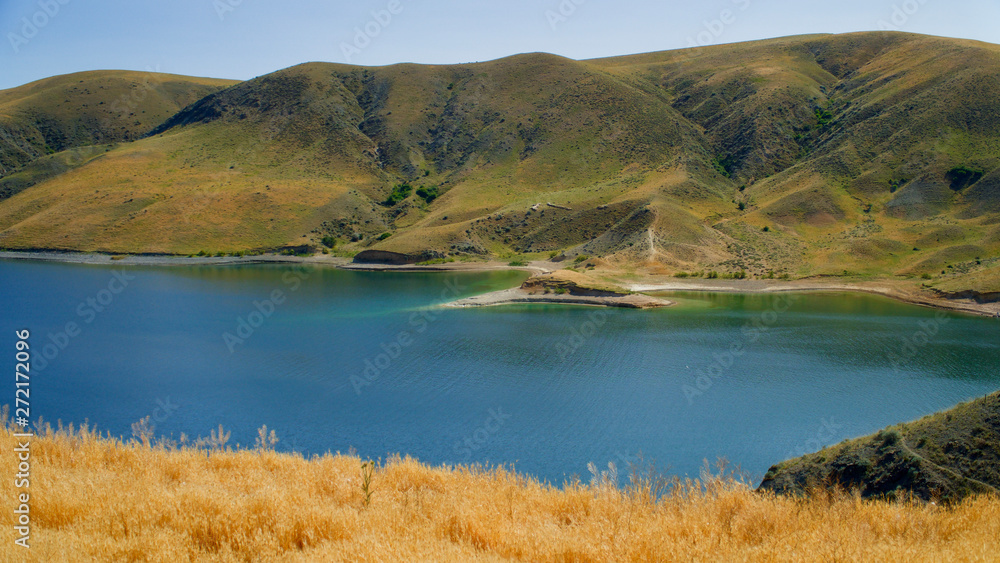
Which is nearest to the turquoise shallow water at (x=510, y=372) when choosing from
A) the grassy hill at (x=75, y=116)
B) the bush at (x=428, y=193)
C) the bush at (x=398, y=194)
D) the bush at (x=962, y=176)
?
the bush at (x=962, y=176)

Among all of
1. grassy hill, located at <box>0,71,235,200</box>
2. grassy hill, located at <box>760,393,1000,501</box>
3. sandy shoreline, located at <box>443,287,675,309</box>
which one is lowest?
sandy shoreline, located at <box>443,287,675,309</box>

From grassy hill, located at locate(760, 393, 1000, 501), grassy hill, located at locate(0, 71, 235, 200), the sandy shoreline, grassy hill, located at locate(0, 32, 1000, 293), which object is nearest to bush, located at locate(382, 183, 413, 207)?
grassy hill, located at locate(0, 32, 1000, 293)

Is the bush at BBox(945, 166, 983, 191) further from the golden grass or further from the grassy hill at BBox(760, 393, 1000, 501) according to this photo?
the golden grass

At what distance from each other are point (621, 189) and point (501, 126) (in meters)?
35.8

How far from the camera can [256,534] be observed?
22.6ft

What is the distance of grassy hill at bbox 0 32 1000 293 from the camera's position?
2756 inches

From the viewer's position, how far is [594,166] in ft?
323

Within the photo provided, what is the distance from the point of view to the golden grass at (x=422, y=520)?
21.8 ft

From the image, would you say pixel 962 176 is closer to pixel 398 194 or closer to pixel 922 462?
pixel 922 462

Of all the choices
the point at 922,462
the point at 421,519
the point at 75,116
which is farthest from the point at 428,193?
the point at 421,519

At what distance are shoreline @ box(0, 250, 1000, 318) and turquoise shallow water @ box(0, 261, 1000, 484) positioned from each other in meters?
2.33

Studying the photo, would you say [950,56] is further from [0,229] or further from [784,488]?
[0,229]

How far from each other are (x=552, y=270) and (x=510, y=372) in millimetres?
38362

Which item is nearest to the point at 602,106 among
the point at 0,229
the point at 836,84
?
the point at 836,84
